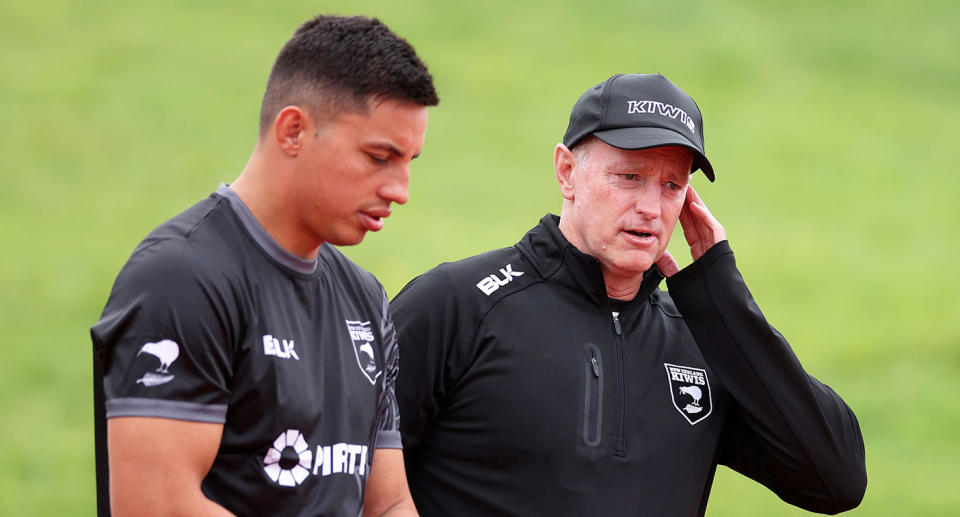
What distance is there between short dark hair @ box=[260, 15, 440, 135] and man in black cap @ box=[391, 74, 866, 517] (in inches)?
35.3

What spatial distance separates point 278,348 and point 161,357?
0.92 ft

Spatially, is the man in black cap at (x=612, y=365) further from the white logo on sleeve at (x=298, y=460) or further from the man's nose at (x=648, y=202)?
the white logo on sleeve at (x=298, y=460)

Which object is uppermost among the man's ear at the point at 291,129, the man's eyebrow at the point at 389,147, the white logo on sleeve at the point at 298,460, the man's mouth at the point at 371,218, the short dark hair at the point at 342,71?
the short dark hair at the point at 342,71

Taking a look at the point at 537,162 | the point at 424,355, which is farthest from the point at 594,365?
the point at 537,162

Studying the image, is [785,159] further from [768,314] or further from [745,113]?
[768,314]

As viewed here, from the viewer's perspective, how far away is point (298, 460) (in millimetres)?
2703

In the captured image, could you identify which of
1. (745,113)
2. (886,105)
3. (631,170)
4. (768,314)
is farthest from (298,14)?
(631,170)

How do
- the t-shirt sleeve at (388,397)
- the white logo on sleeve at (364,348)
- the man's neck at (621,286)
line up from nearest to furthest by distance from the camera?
the white logo on sleeve at (364,348)
the t-shirt sleeve at (388,397)
the man's neck at (621,286)

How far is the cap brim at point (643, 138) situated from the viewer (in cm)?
358

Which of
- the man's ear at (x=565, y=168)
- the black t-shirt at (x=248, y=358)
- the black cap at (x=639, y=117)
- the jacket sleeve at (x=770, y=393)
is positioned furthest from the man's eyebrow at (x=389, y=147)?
the jacket sleeve at (x=770, y=393)

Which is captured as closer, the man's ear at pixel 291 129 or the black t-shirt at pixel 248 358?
the black t-shirt at pixel 248 358

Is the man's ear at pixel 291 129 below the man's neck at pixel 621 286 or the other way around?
the other way around

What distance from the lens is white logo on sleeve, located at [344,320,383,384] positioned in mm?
2938

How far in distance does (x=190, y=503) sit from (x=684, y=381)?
1634 mm
